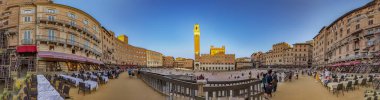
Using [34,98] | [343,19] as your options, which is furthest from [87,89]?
[343,19]

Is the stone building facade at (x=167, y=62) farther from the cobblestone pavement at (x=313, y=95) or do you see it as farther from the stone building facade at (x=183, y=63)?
the cobblestone pavement at (x=313, y=95)

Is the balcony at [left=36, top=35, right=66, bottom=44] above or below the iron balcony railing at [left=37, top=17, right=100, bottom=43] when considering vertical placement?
below

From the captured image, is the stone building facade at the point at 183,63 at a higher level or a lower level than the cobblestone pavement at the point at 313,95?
lower

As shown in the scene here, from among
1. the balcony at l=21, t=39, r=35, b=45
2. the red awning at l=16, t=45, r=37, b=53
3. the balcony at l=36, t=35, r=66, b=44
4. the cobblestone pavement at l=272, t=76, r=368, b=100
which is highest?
the balcony at l=36, t=35, r=66, b=44

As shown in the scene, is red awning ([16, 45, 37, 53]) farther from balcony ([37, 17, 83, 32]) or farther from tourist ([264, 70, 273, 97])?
tourist ([264, 70, 273, 97])

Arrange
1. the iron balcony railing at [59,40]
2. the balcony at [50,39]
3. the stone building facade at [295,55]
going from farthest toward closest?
the stone building facade at [295,55]
the iron balcony railing at [59,40]
the balcony at [50,39]

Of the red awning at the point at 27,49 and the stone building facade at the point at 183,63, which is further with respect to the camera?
the stone building facade at the point at 183,63

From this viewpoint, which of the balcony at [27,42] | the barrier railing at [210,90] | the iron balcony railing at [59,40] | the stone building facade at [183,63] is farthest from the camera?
the stone building facade at [183,63]

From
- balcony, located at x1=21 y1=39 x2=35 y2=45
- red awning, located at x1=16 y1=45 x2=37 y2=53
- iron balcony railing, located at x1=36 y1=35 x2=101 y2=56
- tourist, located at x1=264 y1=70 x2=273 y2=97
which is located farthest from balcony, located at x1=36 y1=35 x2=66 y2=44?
tourist, located at x1=264 y1=70 x2=273 y2=97

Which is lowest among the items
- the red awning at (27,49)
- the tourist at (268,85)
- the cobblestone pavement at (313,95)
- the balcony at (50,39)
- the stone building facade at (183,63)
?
the stone building facade at (183,63)

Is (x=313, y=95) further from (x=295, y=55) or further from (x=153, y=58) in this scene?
(x=153, y=58)

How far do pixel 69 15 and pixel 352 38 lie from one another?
63.5 meters

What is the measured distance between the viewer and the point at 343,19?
5000 centimetres

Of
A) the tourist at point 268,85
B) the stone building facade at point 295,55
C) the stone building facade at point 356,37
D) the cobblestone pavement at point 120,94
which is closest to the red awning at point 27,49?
the cobblestone pavement at point 120,94
